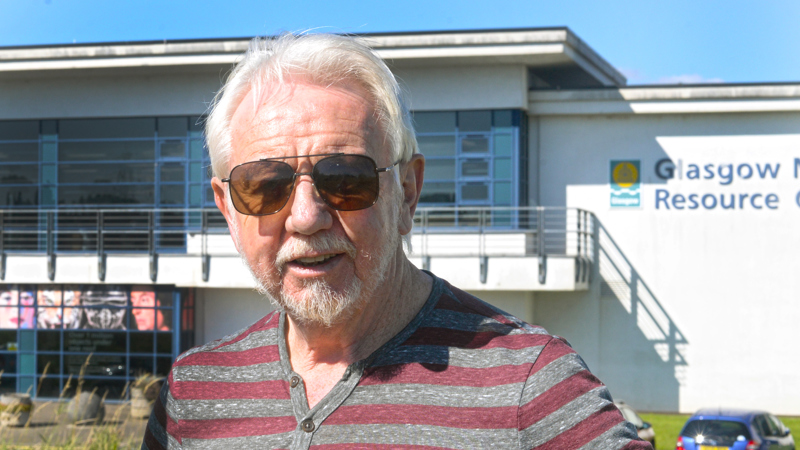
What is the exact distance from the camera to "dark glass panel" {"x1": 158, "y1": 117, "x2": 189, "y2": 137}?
19.8m

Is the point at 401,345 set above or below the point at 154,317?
above

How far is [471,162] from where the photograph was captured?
18.7 metres

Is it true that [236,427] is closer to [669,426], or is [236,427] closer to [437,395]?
[437,395]

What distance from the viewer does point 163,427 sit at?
2189 millimetres

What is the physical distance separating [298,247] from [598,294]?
1794 cm

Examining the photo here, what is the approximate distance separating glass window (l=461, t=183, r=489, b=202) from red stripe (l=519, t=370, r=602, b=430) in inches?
670

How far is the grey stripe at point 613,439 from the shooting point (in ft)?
5.35

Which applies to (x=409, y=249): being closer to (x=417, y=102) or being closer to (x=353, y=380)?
(x=353, y=380)

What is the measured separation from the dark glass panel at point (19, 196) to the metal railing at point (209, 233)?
28 centimetres

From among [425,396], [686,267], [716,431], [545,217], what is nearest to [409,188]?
[425,396]

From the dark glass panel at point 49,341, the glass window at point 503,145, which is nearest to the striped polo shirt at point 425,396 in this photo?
the glass window at point 503,145

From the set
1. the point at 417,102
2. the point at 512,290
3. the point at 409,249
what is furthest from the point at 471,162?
the point at 409,249

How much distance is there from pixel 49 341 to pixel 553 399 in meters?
20.8

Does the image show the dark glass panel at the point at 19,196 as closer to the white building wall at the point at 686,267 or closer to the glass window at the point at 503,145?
the glass window at the point at 503,145
